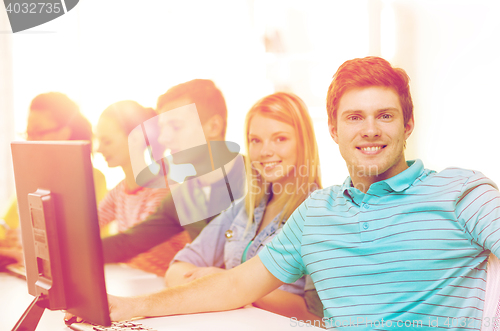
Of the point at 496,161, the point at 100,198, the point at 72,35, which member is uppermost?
the point at 72,35

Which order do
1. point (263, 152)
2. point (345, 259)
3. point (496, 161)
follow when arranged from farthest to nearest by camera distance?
point (263, 152) → point (496, 161) → point (345, 259)

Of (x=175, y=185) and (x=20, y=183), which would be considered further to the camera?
(x=175, y=185)

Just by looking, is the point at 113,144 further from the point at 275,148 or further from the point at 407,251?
the point at 407,251

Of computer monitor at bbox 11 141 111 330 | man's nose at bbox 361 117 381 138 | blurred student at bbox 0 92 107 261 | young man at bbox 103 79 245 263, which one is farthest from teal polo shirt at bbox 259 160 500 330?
blurred student at bbox 0 92 107 261

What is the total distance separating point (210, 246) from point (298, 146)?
0.54 m

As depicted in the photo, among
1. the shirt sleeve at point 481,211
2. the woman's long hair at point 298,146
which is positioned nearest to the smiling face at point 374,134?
the shirt sleeve at point 481,211

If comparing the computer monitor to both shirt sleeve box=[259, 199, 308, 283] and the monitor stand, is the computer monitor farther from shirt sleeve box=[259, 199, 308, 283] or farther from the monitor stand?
shirt sleeve box=[259, 199, 308, 283]

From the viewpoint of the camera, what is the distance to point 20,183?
2.75 ft

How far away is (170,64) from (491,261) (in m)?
1.96

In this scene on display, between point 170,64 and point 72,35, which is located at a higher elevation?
point 72,35

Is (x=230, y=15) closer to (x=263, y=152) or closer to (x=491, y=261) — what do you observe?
(x=263, y=152)

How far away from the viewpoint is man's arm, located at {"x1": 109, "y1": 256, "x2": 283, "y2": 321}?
3.27ft

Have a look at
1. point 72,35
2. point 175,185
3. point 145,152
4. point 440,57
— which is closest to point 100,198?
point 145,152

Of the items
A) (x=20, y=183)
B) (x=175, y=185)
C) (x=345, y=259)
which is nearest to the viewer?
(x=20, y=183)
